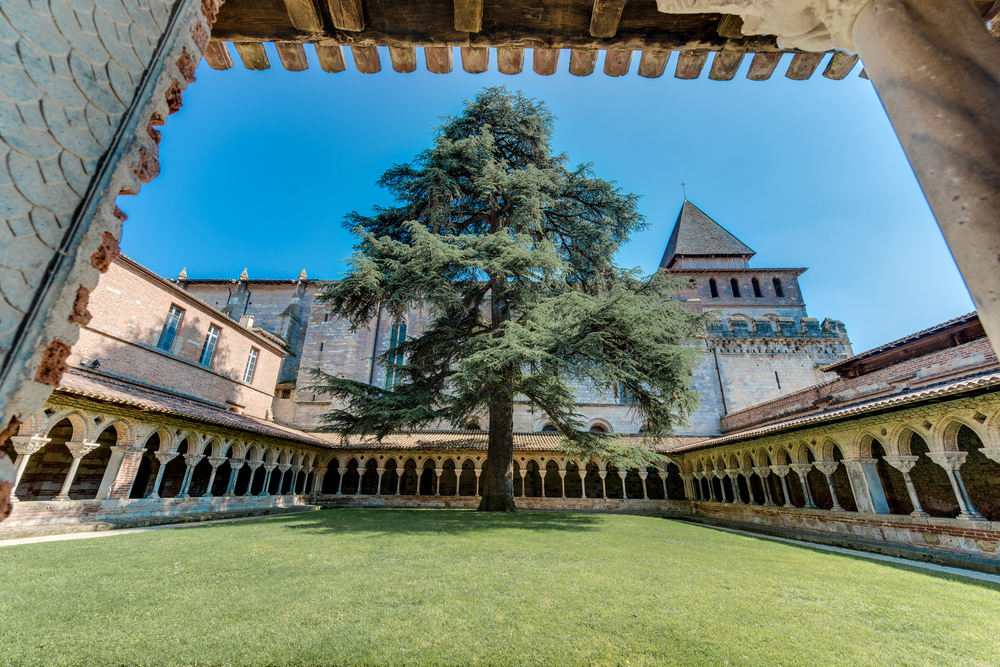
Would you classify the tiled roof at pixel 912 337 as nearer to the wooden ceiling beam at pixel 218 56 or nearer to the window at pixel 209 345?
the wooden ceiling beam at pixel 218 56

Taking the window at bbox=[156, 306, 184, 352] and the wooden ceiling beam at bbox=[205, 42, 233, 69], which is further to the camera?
the window at bbox=[156, 306, 184, 352]

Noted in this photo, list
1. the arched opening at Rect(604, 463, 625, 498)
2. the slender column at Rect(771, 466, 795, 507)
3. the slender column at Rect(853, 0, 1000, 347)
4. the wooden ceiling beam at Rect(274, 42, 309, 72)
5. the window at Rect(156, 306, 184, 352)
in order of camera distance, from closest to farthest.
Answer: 1. the slender column at Rect(853, 0, 1000, 347)
2. the wooden ceiling beam at Rect(274, 42, 309, 72)
3. the slender column at Rect(771, 466, 795, 507)
4. the window at Rect(156, 306, 184, 352)
5. the arched opening at Rect(604, 463, 625, 498)

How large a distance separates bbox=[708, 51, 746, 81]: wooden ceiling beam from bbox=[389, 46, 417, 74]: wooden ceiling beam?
208cm

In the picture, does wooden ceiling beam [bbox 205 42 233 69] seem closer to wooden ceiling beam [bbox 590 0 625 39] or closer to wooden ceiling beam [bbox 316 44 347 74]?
wooden ceiling beam [bbox 316 44 347 74]

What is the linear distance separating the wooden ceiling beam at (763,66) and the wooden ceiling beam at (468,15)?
193 centimetres

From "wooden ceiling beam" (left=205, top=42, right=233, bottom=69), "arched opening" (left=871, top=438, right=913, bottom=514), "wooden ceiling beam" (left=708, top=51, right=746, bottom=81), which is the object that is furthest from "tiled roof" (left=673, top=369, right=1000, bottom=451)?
"wooden ceiling beam" (left=205, top=42, right=233, bottom=69)

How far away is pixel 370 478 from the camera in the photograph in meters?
19.7

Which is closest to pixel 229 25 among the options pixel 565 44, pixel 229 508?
pixel 565 44

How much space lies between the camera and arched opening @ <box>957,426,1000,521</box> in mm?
9531

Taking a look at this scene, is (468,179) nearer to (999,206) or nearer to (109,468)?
(109,468)

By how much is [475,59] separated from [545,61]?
19.1 inches

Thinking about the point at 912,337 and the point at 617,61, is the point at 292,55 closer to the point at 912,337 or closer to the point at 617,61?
the point at 617,61

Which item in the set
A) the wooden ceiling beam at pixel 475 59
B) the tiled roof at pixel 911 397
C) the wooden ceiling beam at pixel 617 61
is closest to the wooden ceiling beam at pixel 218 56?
the wooden ceiling beam at pixel 475 59

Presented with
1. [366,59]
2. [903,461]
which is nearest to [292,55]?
[366,59]
